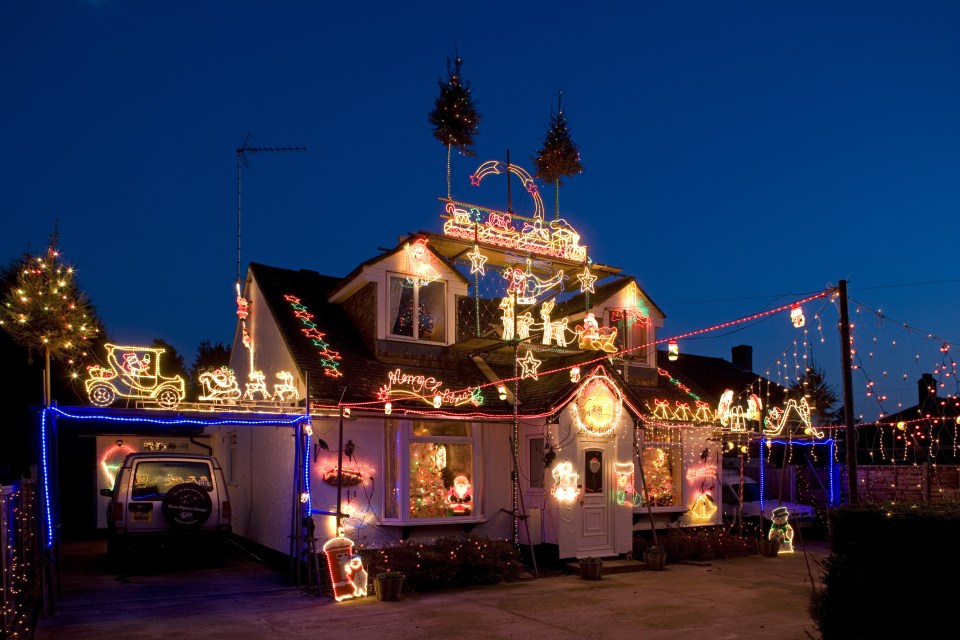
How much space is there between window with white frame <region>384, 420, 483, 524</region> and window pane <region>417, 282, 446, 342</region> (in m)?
2.10

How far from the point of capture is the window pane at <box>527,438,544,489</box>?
14.6m

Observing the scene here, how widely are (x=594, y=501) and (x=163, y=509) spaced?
7.92 meters

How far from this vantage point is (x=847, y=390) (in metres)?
9.64

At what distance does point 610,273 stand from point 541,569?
736 centimetres

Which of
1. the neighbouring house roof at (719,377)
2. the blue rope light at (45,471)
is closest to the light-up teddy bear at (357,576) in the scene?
the blue rope light at (45,471)

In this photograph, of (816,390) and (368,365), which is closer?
(368,365)

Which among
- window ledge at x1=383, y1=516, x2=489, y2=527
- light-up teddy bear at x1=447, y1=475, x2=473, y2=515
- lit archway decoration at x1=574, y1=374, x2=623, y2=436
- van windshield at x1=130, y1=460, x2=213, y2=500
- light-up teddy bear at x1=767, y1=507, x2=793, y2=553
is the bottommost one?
light-up teddy bear at x1=767, y1=507, x2=793, y2=553

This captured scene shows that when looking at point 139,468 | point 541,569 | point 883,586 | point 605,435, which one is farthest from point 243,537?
point 883,586

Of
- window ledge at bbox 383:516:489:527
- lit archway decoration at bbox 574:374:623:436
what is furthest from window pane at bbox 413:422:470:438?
lit archway decoration at bbox 574:374:623:436

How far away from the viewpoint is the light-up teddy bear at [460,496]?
14.1 m

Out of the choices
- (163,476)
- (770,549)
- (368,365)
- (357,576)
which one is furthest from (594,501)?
(163,476)

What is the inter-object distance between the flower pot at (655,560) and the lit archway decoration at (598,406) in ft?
7.98

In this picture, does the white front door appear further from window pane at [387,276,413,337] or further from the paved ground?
window pane at [387,276,413,337]

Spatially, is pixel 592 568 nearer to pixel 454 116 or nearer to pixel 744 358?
pixel 454 116
